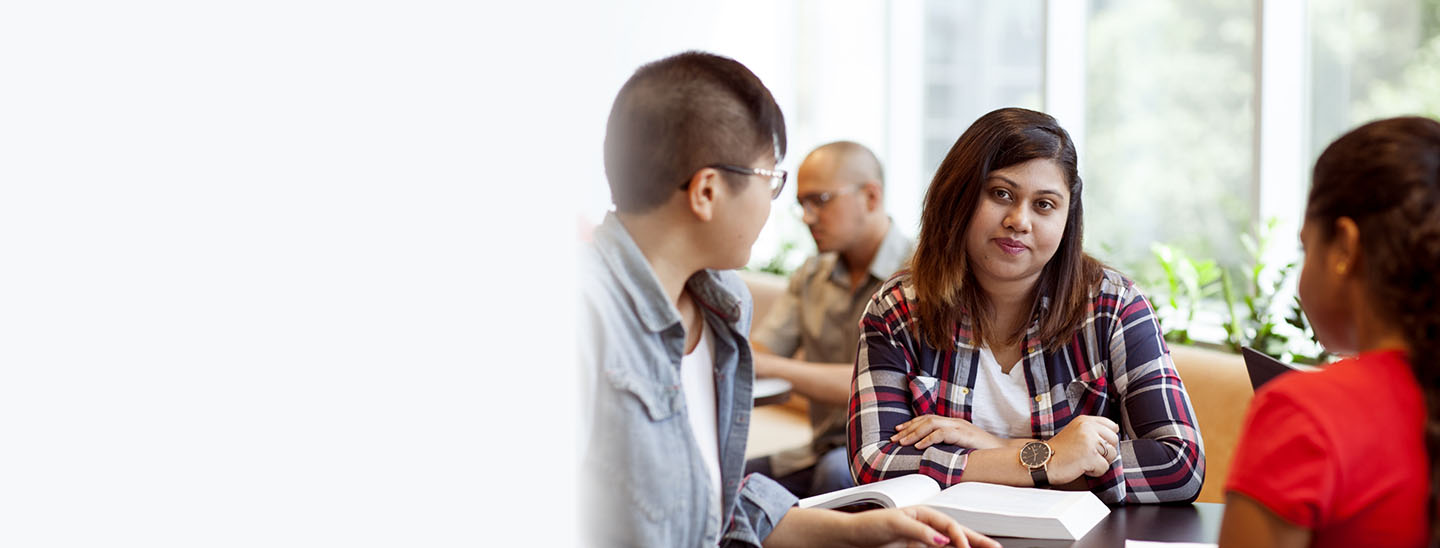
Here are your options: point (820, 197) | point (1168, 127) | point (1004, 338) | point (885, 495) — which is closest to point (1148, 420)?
point (1004, 338)

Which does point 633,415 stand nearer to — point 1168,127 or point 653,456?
point 653,456

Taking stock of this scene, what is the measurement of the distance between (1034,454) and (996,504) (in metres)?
0.19

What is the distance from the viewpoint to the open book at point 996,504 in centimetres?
140

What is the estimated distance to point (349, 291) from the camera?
0.58 m

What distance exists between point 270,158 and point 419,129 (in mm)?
79

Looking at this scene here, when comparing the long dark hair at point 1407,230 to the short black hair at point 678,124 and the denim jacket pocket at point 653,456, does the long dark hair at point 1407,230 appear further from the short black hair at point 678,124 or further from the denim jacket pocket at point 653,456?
the denim jacket pocket at point 653,456

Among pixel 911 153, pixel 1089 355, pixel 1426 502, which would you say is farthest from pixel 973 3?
pixel 1426 502

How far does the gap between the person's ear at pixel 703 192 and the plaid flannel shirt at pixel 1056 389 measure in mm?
697

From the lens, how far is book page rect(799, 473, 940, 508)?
146 cm

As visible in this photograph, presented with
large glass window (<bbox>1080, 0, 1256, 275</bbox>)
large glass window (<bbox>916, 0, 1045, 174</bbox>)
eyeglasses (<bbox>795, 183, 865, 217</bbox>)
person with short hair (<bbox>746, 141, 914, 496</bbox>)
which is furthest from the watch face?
large glass window (<bbox>916, 0, 1045, 174</bbox>)

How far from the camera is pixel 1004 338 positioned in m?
1.83


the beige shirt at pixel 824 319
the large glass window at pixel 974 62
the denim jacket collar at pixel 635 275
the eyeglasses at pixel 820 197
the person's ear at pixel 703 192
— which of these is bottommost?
the beige shirt at pixel 824 319

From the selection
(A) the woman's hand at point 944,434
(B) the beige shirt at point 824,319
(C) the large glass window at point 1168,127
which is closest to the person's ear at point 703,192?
(A) the woman's hand at point 944,434

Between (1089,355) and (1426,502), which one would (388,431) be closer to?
(1426,502)
